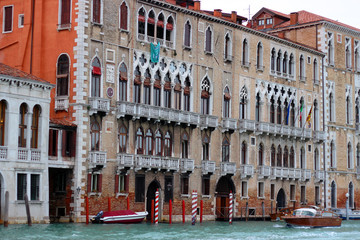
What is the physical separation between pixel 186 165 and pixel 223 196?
486cm

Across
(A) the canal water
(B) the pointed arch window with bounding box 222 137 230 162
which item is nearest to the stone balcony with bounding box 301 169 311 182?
(B) the pointed arch window with bounding box 222 137 230 162

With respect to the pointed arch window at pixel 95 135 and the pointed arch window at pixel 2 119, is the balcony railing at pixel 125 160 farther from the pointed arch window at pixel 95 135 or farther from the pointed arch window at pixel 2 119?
the pointed arch window at pixel 2 119

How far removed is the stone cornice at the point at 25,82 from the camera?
37.2 metres

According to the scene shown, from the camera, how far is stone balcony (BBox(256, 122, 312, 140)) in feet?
172

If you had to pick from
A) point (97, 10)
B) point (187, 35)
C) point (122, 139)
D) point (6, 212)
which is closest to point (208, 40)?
point (187, 35)

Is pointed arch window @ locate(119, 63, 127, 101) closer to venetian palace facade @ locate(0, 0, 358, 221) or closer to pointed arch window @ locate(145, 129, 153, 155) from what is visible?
venetian palace facade @ locate(0, 0, 358, 221)

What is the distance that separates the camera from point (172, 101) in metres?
46.8

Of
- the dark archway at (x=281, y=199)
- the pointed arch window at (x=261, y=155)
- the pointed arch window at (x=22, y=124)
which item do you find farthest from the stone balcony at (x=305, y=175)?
the pointed arch window at (x=22, y=124)

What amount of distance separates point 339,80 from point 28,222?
30.7m

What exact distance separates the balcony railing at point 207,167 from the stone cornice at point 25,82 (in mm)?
12181

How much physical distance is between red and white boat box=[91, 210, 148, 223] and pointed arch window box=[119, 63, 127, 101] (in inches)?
227

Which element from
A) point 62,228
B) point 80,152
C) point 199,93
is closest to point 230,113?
point 199,93

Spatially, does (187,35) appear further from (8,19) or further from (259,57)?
(8,19)

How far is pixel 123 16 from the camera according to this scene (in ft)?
145
